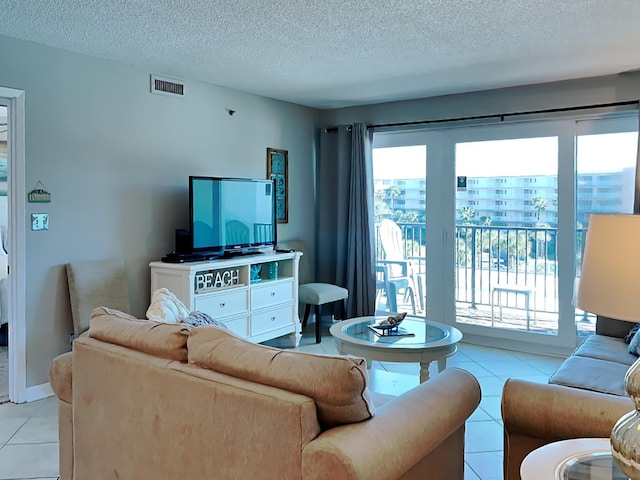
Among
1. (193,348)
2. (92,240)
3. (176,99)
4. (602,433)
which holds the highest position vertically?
(176,99)

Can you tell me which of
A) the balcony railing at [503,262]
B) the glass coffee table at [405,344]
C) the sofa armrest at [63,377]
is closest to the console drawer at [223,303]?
the glass coffee table at [405,344]

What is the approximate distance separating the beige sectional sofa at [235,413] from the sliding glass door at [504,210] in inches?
122

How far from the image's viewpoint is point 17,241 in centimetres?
Answer: 343

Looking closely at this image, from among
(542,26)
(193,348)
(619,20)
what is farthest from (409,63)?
(193,348)

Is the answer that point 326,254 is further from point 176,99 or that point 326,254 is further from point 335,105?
point 176,99

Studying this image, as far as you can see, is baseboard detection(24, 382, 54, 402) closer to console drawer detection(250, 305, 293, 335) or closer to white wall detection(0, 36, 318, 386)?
white wall detection(0, 36, 318, 386)

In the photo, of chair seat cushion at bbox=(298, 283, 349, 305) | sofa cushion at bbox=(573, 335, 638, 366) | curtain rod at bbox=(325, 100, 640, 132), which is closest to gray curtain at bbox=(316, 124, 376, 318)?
curtain rod at bbox=(325, 100, 640, 132)

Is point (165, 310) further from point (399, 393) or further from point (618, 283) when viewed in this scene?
point (399, 393)

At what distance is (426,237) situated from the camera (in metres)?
5.32

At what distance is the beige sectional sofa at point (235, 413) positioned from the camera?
1.47m

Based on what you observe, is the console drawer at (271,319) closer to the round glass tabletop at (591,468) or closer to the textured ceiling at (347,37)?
the textured ceiling at (347,37)

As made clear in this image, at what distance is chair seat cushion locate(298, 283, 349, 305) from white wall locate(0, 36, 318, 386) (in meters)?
1.32

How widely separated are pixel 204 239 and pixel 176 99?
1190 millimetres

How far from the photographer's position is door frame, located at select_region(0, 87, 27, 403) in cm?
339
